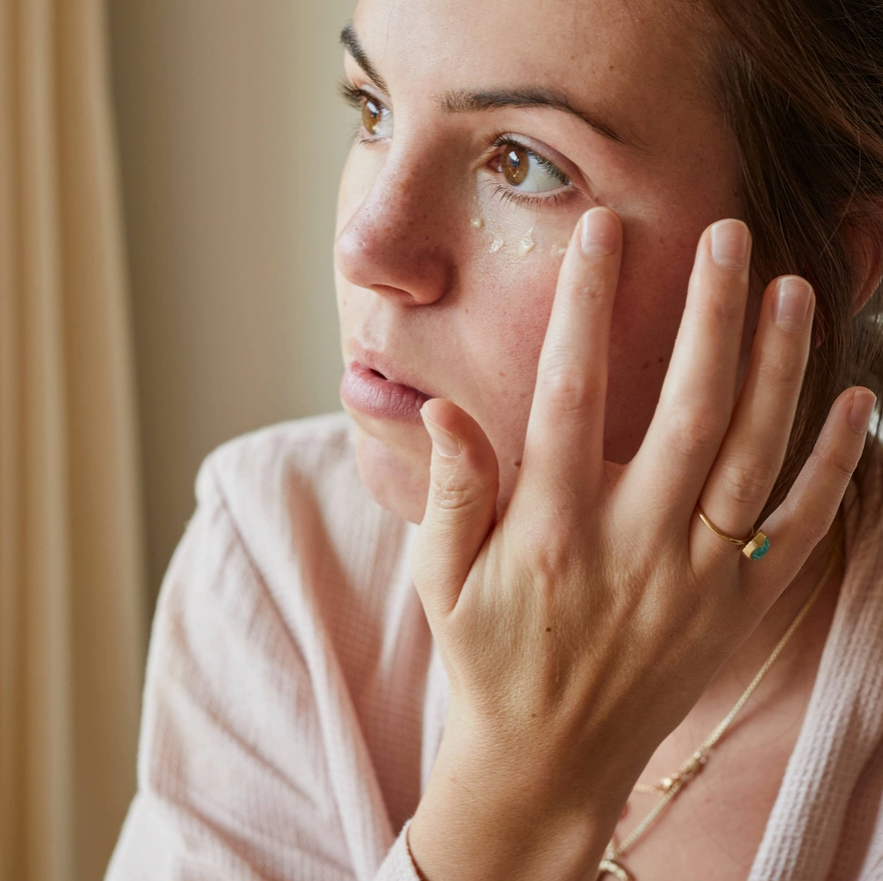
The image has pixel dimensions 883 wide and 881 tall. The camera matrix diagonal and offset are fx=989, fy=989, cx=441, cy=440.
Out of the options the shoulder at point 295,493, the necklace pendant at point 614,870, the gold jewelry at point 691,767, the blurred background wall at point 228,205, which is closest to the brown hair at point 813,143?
the gold jewelry at point 691,767

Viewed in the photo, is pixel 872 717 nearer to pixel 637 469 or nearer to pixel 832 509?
pixel 832 509

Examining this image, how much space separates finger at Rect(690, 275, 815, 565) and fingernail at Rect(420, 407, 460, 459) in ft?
0.64

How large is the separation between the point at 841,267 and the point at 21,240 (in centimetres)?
121

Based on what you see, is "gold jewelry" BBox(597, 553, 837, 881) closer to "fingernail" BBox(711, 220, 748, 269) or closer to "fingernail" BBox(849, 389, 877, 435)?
"fingernail" BBox(849, 389, 877, 435)

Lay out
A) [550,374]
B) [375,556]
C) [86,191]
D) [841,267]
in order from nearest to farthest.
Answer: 1. [550,374]
2. [841,267]
3. [375,556]
4. [86,191]

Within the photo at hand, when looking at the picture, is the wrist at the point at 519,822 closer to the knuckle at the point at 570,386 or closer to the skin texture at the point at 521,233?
the skin texture at the point at 521,233

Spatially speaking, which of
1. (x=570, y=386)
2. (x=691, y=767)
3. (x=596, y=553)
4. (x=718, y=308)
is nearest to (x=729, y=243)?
(x=718, y=308)

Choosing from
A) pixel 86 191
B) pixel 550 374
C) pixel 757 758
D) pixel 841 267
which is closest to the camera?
pixel 550 374

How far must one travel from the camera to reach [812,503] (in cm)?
78

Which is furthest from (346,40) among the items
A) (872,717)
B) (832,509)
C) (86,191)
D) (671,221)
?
(86,191)

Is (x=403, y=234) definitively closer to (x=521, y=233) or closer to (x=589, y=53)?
(x=521, y=233)

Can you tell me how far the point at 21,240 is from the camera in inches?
59.9

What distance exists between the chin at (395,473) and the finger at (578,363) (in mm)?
194

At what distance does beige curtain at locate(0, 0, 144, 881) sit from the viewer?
1.51 meters
